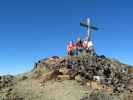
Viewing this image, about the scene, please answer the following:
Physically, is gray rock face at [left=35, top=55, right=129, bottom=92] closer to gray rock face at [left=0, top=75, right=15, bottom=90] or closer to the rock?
the rock

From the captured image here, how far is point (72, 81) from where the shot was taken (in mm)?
31328

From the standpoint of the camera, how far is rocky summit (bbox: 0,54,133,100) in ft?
94.8

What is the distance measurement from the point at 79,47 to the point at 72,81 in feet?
21.7

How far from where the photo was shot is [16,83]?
34250 millimetres

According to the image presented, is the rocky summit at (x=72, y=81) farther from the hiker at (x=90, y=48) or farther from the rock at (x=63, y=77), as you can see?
the hiker at (x=90, y=48)

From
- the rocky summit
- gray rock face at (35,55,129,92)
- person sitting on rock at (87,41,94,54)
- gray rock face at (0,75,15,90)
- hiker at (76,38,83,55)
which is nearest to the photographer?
the rocky summit

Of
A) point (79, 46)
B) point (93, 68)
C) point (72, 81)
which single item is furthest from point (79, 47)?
point (72, 81)

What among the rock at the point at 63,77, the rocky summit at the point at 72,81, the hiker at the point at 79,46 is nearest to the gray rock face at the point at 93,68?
the rocky summit at the point at 72,81

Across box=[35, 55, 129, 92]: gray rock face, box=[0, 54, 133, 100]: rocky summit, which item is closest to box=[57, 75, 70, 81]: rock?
box=[0, 54, 133, 100]: rocky summit

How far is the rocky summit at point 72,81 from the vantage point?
1137 inches

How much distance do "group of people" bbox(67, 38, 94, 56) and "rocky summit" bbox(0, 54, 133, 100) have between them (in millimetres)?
797

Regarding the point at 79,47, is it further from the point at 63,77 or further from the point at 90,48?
the point at 63,77

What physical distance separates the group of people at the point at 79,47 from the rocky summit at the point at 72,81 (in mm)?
797

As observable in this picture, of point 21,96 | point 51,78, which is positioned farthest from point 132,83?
point 21,96
